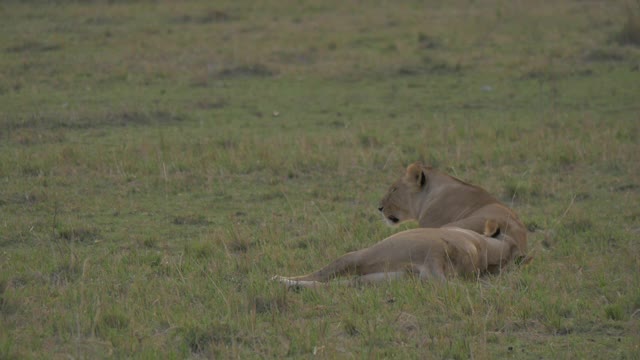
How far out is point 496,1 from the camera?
65.9ft

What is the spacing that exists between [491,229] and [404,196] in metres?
1.21

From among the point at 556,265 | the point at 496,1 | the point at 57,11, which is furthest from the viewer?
the point at 496,1

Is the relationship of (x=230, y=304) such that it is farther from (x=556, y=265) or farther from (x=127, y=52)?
(x=127, y=52)

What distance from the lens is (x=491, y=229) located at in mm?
6055

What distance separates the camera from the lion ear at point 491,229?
19.8ft

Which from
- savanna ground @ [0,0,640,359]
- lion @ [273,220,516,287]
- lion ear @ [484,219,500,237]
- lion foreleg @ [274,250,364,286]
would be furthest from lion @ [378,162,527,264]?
lion foreleg @ [274,250,364,286]

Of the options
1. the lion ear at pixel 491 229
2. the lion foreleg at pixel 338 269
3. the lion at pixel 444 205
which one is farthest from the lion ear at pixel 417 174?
the lion foreleg at pixel 338 269

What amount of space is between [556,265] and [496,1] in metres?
14.5

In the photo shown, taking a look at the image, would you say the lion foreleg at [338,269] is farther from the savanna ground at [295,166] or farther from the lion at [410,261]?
the savanna ground at [295,166]

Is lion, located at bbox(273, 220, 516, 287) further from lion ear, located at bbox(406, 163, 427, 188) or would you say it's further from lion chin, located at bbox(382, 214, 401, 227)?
lion chin, located at bbox(382, 214, 401, 227)

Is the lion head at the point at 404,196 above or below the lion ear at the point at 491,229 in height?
below

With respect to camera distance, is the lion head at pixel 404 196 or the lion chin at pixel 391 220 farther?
the lion chin at pixel 391 220

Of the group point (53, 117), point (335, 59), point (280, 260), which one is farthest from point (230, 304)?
point (335, 59)

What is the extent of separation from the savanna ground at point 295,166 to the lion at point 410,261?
0.40 ft
